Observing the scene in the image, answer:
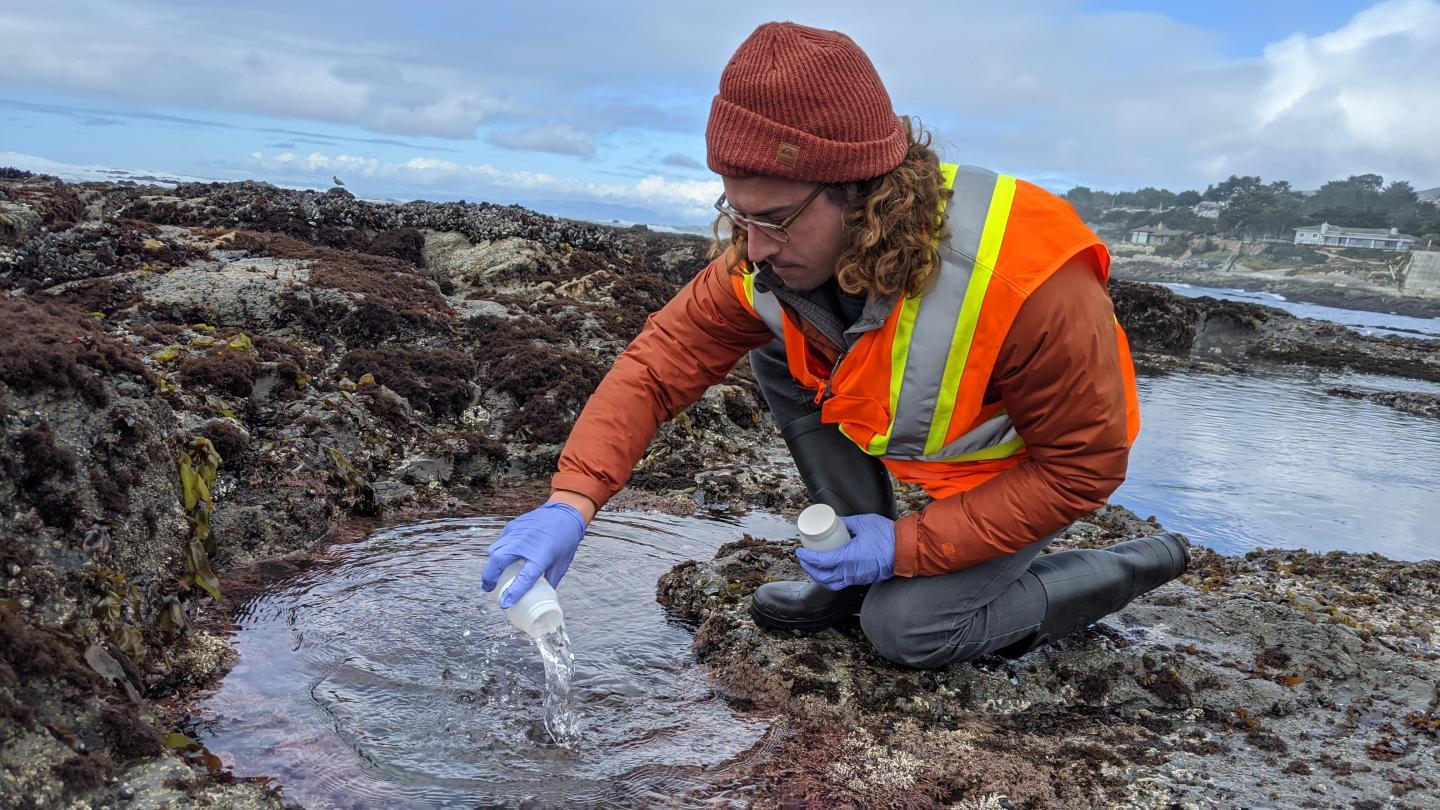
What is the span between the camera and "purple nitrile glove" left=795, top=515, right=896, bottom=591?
2943 millimetres

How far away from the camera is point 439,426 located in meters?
5.64

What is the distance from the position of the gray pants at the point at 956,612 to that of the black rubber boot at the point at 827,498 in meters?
0.17

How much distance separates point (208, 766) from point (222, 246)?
6.43 metres

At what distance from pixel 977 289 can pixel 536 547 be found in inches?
54.8

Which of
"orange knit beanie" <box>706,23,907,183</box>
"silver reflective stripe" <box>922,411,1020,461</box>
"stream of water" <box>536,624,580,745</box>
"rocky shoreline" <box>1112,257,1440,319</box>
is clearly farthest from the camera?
"rocky shoreline" <box>1112,257,1440,319</box>

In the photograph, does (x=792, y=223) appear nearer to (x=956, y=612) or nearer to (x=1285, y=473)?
(x=956, y=612)

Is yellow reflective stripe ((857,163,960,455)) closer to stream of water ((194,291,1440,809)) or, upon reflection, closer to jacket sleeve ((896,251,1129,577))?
jacket sleeve ((896,251,1129,577))

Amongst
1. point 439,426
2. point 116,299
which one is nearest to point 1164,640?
point 439,426

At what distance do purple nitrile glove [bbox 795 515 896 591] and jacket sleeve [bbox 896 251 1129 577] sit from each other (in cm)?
5

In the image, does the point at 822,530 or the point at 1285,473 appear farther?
the point at 1285,473

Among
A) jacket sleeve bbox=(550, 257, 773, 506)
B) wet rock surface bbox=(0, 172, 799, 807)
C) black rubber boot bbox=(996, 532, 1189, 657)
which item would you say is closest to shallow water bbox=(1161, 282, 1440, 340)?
wet rock surface bbox=(0, 172, 799, 807)

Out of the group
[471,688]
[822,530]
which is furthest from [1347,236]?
[471,688]

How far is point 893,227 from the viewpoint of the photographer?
2.44 m

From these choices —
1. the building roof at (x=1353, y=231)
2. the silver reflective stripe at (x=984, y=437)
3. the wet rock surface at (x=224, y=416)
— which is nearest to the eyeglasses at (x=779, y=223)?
the silver reflective stripe at (x=984, y=437)
